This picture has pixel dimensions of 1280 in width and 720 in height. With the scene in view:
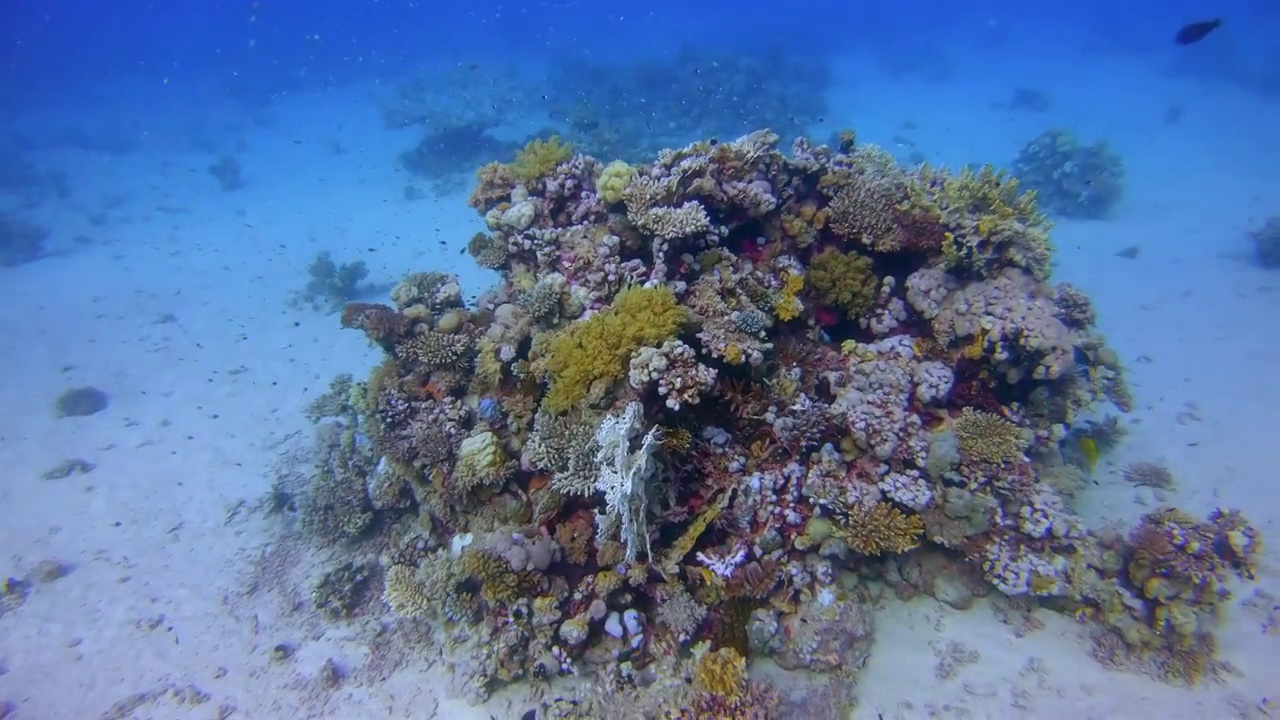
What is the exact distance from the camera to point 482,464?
7.46m

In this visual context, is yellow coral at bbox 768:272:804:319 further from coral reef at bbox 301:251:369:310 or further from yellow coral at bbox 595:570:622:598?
coral reef at bbox 301:251:369:310

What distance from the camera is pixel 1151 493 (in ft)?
30.6

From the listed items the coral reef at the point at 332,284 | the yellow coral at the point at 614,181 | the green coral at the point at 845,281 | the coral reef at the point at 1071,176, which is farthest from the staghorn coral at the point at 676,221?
the coral reef at the point at 1071,176

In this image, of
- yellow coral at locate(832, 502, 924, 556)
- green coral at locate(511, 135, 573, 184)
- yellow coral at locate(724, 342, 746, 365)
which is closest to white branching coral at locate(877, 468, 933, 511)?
yellow coral at locate(832, 502, 924, 556)

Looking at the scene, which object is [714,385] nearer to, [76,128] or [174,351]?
[174,351]

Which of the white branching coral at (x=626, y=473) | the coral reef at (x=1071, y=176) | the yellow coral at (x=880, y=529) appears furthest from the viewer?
the coral reef at (x=1071, y=176)

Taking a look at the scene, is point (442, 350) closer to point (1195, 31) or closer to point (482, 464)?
point (482, 464)

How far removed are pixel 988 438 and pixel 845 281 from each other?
270 cm

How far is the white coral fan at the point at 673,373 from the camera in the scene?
6.59 metres

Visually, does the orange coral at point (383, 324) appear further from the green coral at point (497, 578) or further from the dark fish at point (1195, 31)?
the dark fish at point (1195, 31)

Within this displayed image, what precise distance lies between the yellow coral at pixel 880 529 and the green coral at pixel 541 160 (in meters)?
6.74

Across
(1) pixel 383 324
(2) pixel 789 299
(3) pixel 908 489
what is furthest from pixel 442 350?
(3) pixel 908 489

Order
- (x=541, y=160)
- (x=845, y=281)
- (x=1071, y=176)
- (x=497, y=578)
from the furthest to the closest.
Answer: (x=1071, y=176) < (x=541, y=160) < (x=845, y=281) < (x=497, y=578)

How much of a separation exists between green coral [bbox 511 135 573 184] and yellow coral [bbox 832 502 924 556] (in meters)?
6.74
